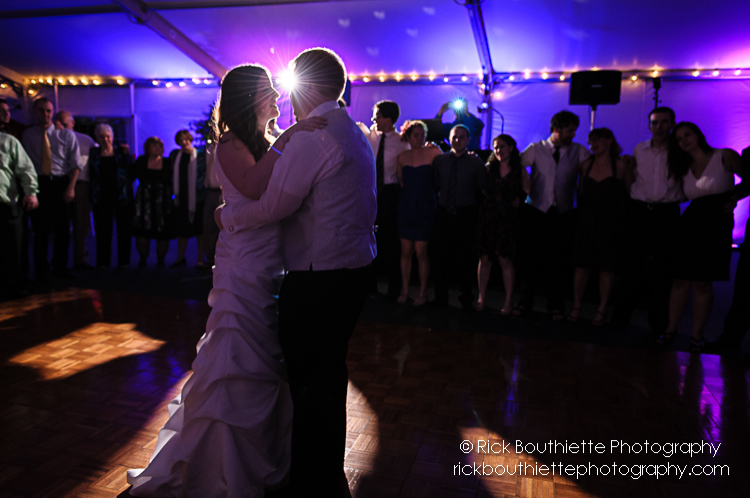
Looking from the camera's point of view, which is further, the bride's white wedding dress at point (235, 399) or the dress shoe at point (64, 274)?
the dress shoe at point (64, 274)

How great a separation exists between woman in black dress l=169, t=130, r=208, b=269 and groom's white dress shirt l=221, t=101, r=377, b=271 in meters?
4.70

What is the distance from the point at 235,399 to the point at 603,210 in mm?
3126

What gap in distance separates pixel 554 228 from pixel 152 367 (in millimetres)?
3098

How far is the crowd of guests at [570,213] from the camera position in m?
3.30

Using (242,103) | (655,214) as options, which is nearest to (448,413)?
(242,103)

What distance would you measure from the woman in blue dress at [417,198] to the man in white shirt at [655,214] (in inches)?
59.8

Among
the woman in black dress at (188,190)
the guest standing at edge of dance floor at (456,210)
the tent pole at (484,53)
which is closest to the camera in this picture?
the guest standing at edge of dance floor at (456,210)

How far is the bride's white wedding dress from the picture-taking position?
1.59 m

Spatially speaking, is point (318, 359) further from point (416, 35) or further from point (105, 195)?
point (416, 35)

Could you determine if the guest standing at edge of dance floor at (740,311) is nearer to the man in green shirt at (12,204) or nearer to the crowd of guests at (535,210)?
the crowd of guests at (535,210)

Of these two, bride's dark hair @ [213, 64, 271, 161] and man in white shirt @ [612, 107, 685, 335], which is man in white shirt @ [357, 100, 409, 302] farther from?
bride's dark hair @ [213, 64, 271, 161]

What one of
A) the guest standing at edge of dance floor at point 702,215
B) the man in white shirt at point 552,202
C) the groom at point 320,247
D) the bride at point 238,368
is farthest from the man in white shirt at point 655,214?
the bride at point 238,368

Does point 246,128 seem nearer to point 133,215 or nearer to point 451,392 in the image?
point 451,392

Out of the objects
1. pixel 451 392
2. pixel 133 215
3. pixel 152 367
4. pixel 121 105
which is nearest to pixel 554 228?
pixel 451 392
